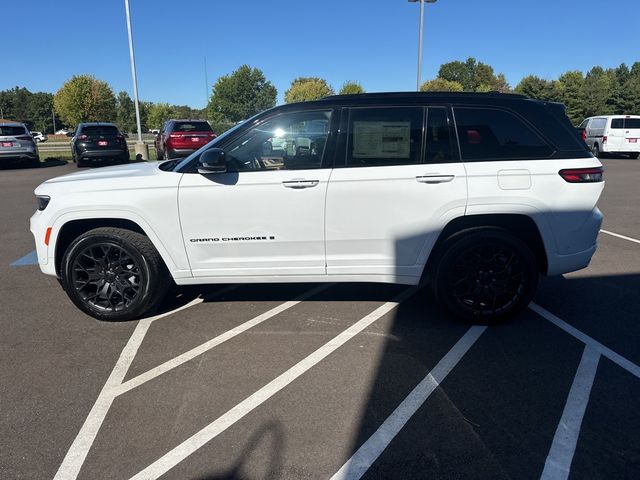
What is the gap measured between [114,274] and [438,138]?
2.97 m

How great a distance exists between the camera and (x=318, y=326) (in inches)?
164

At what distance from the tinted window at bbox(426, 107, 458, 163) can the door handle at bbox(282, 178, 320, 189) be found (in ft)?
3.11

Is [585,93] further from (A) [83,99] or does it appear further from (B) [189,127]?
(A) [83,99]

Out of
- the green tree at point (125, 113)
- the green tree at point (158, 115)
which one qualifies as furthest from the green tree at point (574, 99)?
the green tree at point (158, 115)

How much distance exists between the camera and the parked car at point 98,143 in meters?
19.2

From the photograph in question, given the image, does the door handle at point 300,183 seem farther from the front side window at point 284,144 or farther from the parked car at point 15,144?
the parked car at point 15,144

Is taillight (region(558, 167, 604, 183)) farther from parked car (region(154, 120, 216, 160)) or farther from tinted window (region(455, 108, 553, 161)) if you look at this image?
parked car (region(154, 120, 216, 160))

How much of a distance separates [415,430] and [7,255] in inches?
242

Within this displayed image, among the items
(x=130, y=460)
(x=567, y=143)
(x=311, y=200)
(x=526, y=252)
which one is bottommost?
(x=130, y=460)

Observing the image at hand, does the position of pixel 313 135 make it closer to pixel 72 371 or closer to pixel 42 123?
pixel 72 371

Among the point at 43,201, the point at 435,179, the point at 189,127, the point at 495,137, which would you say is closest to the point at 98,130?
the point at 189,127

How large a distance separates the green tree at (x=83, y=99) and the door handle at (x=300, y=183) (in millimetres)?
73267

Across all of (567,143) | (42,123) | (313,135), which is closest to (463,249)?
(567,143)

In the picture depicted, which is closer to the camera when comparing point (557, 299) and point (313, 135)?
point (313, 135)
